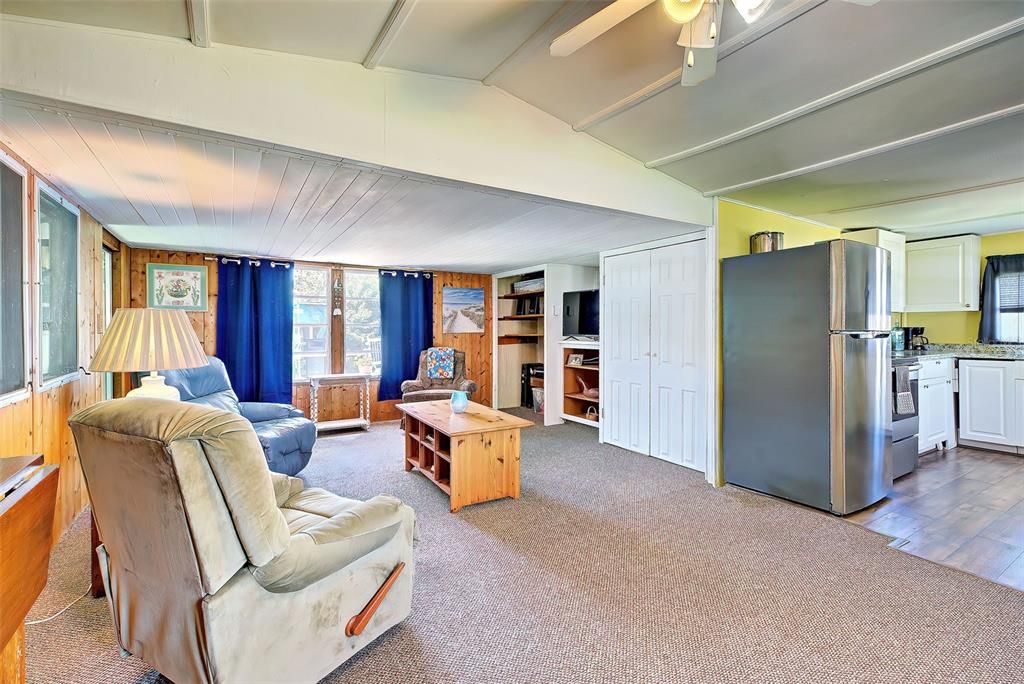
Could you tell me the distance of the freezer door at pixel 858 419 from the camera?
288cm

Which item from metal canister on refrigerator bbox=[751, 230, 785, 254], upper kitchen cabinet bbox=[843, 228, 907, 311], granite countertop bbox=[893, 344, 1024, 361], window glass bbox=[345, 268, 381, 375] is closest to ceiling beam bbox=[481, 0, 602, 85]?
metal canister on refrigerator bbox=[751, 230, 785, 254]

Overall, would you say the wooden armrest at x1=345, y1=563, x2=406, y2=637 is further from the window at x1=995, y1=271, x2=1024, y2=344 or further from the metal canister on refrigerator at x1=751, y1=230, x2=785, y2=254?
the window at x1=995, y1=271, x2=1024, y2=344

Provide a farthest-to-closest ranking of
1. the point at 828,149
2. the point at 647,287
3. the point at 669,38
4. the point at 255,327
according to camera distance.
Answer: the point at 255,327 → the point at 647,287 → the point at 828,149 → the point at 669,38

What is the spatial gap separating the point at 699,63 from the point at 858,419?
268cm

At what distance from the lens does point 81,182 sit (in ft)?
8.04

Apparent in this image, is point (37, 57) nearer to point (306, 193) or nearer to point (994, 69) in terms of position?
point (306, 193)

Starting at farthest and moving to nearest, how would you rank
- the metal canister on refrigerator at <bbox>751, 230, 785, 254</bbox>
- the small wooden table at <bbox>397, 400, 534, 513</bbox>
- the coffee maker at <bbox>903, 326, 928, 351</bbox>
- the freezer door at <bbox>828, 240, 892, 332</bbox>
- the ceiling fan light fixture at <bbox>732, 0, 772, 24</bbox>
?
the coffee maker at <bbox>903, 326, 928, 351</bbox>
the metal canister on refrigerator at <bbox>751, 230, 785, 254</bbox>
the small wooden table at <bbox>397, 400, 534, 513</bbox>
the freezer door at <bbox>828, 240, 892, 332</bbox>
the ceiling fan light fixture at <bbox>732, 0, 772, 24</bbox>

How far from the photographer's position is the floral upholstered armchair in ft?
17.5

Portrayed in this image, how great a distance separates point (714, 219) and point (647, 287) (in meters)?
0.91

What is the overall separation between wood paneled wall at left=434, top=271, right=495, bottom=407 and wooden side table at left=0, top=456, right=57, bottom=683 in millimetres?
5328

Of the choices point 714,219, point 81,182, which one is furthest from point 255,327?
point 714,219

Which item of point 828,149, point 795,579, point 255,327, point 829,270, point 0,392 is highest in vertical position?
point 828,149

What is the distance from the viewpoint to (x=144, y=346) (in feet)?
6.38

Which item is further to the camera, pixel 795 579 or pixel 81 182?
pixel 81 182
